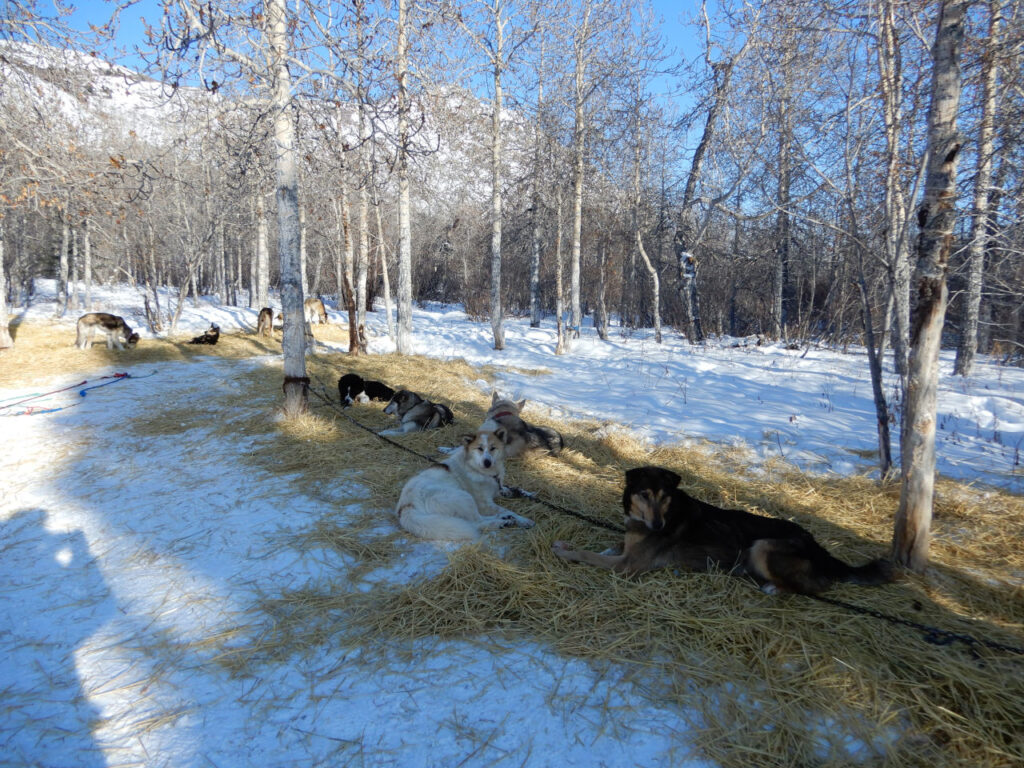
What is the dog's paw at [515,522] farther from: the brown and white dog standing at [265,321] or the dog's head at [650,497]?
the brown and white dog standing at [265,321]

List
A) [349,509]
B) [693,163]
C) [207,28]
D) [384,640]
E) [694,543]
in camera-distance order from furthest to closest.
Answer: [693,163] → [207,28] → [349,509] → [694,543] → [384,640]

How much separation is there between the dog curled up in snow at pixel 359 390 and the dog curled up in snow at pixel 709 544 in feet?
21.2

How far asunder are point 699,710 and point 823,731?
545 millimetres

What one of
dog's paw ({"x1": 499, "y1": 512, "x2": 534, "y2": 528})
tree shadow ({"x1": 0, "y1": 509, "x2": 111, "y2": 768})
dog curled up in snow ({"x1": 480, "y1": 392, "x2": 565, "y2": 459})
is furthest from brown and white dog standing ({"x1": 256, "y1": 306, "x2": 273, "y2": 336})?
dog's paw ({"x1": 499, "y1": 512, "x2": 534, "y2": 528})

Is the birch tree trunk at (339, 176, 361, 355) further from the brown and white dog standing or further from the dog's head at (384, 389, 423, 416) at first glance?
the dog's head at (384, 389, 423, 416)

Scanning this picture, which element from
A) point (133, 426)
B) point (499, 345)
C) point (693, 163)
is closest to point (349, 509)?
point (133, 426)

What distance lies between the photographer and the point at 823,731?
2.26 m

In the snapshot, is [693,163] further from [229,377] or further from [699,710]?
[699,710]

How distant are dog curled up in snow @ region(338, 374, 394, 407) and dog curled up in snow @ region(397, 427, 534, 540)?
4733 millimetres

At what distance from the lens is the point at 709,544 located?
355cm

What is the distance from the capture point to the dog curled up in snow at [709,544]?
3305 millimetres

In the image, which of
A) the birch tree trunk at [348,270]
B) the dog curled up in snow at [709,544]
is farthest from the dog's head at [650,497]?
the birch tree trunk at [348,270]

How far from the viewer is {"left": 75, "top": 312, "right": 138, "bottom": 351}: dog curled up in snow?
1374 centimetres

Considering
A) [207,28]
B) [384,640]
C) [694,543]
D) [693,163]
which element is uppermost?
[693,163]
